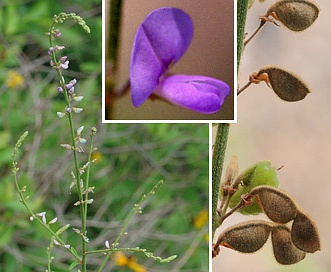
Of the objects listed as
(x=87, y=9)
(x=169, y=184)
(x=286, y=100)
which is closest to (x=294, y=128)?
(x=286, y=100)

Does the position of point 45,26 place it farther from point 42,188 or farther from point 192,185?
point 192,185

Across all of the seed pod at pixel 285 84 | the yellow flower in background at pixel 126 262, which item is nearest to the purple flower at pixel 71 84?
the seed pod at pixel 285 84

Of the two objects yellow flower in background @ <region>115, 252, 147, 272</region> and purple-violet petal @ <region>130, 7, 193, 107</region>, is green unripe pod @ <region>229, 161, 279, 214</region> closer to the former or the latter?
purple-violet petal @ <region>130, 7, 193, 107</region>

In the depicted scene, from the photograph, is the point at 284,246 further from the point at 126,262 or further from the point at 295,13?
the point at 126,262

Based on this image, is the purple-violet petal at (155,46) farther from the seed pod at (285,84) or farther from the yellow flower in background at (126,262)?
the yellow flower in background at (126,262)

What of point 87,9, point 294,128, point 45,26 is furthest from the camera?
Answer: point 87,9

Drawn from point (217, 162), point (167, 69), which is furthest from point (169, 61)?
point (217, 162)
